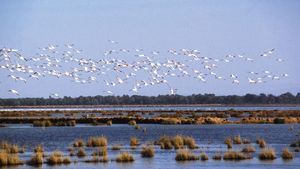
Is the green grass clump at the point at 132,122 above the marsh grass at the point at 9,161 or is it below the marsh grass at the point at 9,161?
above

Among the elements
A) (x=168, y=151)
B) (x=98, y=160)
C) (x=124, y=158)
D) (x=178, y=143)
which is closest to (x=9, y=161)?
(x=98, y=160)

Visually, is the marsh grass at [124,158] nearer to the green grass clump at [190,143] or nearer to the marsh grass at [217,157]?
the marsh grass at [217,157]

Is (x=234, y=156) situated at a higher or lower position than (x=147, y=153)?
lower

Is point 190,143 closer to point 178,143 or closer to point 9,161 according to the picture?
point 178,143

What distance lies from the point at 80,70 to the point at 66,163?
41.8 ft

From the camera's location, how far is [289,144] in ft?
163

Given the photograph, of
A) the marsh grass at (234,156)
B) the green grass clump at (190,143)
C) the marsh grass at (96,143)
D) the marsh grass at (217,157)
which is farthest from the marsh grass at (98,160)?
the marsh grass at (96,143)

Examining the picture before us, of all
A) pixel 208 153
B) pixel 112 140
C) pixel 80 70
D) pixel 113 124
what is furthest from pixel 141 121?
pixel 208 153

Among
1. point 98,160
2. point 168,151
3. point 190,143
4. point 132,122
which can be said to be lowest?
point 98,160

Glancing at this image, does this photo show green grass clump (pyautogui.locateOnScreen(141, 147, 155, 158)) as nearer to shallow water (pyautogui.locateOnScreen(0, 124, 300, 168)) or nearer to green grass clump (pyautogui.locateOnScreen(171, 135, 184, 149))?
shallow water (pyautogui.locateOnScreen(0, 124, 300, 168))

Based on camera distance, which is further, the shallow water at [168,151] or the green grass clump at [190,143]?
the green grass clump at [190,143]

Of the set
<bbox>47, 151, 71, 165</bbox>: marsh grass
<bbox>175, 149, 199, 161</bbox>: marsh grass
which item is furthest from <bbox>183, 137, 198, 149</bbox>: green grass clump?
<bbox>47, 151, 71, 165</bbox>: marsh grass

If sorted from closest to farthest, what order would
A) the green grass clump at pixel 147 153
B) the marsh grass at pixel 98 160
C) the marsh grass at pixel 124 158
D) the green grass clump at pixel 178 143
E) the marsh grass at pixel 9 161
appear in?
the marsh grass at pixel 9 161
the marsh grass at pixel 124 158
the marsh grass at pixel 98 160
the green grass clump at pixel 147 153
the green grass clump at pixel 178 143

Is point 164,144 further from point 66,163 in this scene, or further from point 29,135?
point 29,135
